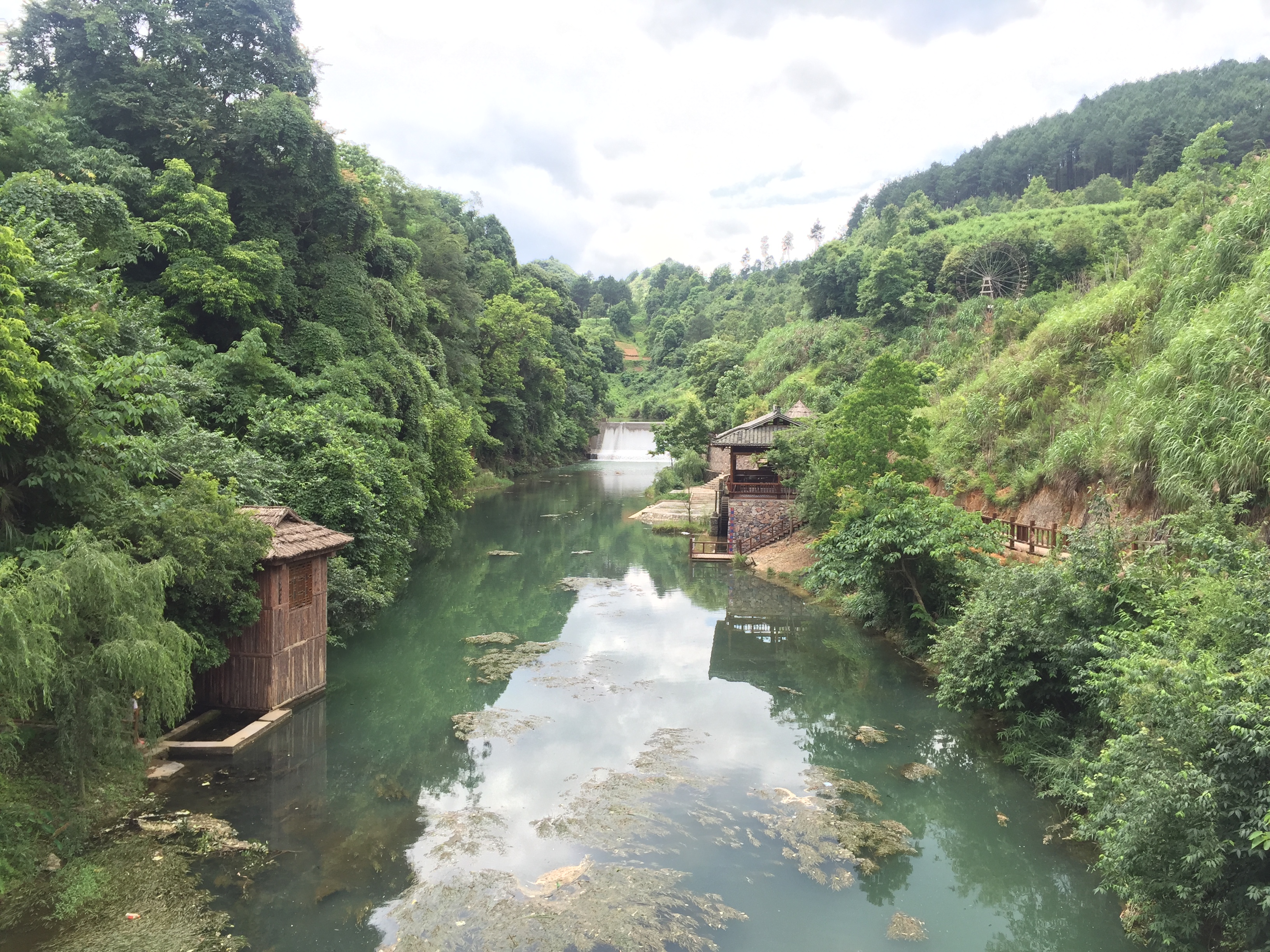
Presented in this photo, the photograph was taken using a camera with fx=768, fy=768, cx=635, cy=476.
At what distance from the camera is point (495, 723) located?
1386 centimetres

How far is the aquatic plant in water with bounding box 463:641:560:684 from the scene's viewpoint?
54.0ft

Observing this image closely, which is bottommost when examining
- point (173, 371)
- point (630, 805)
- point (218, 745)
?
point (630, 805)

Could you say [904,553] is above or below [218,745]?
above

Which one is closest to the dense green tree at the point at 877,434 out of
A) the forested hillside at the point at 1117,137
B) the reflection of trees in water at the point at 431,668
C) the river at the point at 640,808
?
the river at the point at 640,808

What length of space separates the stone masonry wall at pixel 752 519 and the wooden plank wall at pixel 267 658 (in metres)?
18.3

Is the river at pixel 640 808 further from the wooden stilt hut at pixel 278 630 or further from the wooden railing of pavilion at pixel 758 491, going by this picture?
the wooden railing of pavilion at pixel 758 491

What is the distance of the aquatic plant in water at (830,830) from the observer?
9.39 m

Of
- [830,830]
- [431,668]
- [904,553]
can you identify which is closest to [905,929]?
[830,830]

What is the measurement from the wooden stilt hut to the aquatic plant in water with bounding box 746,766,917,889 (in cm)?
800

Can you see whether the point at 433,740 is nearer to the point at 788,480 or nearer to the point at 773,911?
the point at 773,911

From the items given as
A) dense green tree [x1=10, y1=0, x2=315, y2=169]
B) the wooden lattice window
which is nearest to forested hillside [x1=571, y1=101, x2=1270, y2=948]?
the wooden lattice window

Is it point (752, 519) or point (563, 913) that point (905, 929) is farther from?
point (752, 519)

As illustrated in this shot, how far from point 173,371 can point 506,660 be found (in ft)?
30.4

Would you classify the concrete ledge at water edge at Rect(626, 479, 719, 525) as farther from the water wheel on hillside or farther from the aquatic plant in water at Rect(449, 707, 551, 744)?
the aquatic plant in water at Rect(449, 707, 551, 744)
